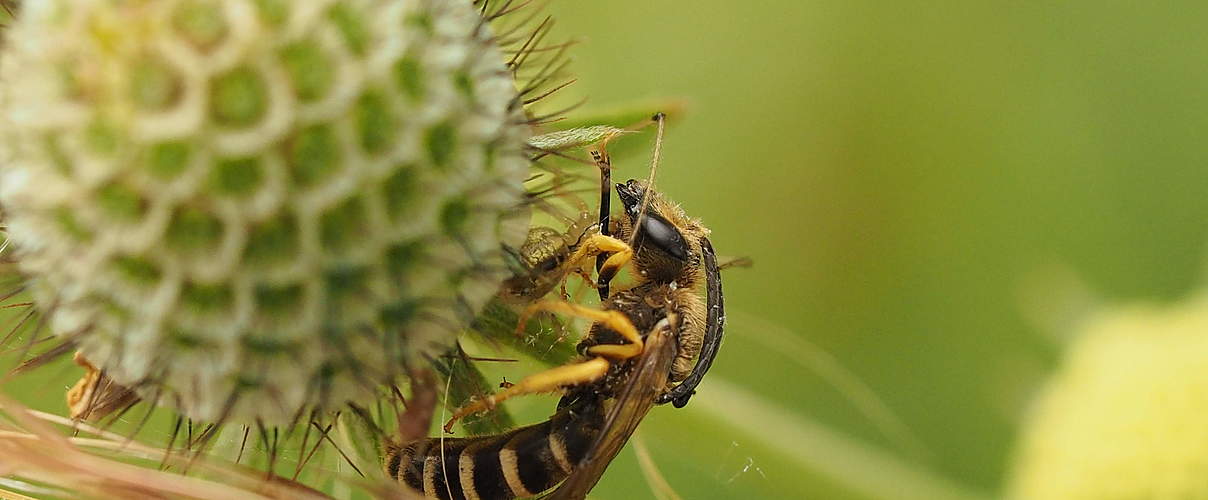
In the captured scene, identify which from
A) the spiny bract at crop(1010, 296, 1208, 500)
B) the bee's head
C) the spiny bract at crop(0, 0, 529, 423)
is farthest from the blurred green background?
the spiny bract at crop(0, 0, 529, 423)

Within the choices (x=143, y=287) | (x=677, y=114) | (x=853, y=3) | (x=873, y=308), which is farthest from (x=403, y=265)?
(x=853, y=3)

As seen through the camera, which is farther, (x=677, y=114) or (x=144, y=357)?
(x=677, y=114)

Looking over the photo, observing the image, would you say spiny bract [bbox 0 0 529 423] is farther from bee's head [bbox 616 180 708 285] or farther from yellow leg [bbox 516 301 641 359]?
bee's head [bbox 616 180 708 285]

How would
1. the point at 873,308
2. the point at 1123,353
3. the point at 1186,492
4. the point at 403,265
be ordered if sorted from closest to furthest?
1. the point at 403,265
2. the point at 1186,492
3. the point at 1123,353
4. the point at 873,308

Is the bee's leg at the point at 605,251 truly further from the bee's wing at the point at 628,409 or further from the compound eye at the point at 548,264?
the bee's wing at the point at 628,409

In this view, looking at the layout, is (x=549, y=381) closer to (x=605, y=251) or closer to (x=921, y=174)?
(x=605, y=251)

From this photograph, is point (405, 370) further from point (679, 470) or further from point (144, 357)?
point (679, 470)
